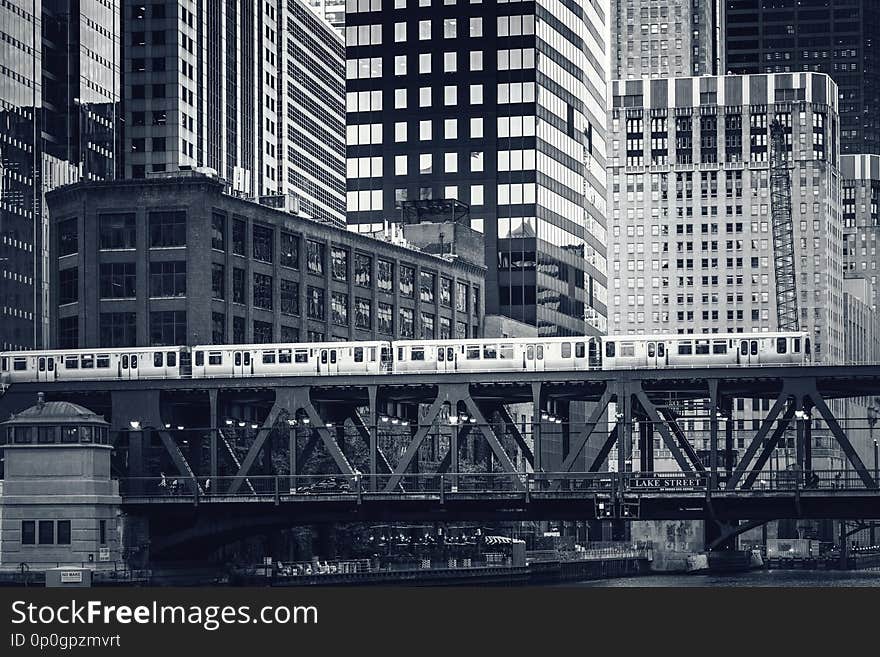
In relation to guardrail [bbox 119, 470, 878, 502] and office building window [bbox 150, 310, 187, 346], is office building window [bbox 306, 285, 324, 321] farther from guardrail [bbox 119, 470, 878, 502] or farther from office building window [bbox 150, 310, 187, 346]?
guardrail [bbox 119, 470, 878, 502]

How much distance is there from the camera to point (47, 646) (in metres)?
68.3

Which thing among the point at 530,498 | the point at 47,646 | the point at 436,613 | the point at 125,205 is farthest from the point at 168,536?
the point at 47,646

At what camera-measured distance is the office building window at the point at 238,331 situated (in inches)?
7267

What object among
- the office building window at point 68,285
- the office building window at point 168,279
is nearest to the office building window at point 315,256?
the office building window at point 168,279

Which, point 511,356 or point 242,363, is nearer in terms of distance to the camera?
point 511,356

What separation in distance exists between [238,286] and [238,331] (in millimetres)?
4163

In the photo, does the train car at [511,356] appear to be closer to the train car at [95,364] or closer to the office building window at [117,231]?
the train car at [95,364]

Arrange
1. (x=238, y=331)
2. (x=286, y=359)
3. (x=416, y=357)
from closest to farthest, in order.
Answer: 1. (x=286, y=359)
2. (x=416, y=357)
3. (x=238, y=331)

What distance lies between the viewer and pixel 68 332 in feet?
606

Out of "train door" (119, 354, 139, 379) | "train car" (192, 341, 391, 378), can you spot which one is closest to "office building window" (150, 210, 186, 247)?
"train door" (119, 354, 139, 379)

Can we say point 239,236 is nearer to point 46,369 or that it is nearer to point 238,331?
point 238,331

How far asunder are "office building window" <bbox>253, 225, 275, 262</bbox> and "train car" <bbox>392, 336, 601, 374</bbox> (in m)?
37.4

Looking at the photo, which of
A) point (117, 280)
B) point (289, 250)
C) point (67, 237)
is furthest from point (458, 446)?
point (67, 237)

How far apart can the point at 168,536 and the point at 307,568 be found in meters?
15.3
